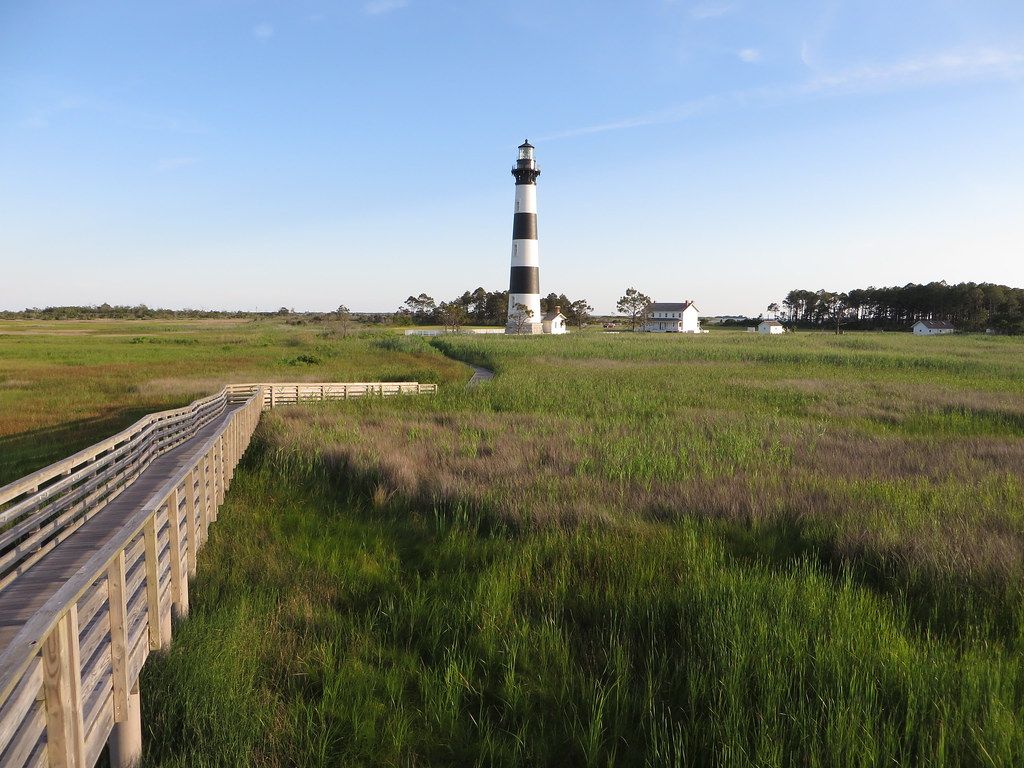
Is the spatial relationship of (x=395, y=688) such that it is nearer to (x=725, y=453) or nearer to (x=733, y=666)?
(x=733, y=666)

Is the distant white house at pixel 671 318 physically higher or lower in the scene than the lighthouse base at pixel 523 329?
higher

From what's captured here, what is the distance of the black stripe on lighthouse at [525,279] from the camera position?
228 feet

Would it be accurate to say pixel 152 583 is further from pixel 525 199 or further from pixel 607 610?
pixel 525 199

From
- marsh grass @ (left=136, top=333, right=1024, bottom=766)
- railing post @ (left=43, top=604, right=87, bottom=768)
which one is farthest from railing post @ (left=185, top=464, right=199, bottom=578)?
railing post @ (left=43, top=604, right=87, bottom=768)

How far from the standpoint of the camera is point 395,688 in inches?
185

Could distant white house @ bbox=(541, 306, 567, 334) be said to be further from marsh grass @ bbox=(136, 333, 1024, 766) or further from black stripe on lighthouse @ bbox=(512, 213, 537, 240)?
marsh grass @ bbox=(136, 333, 1024, 766)

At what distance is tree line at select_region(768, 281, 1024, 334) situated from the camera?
104 meters

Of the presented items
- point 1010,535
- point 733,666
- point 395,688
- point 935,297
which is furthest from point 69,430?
point 935,297

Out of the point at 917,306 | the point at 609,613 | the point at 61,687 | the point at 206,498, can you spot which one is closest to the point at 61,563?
the point at 61,687

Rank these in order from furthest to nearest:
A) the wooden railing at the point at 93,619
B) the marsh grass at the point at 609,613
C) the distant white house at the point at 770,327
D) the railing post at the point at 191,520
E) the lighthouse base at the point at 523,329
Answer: the distant white house at the point at 770,327, the lighthouse base at the point at 523,329, the railing post at the point at 191,520, the marsh grass at the point at 609,613, the wooden railing at the point at 93,619

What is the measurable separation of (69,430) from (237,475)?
972 cm

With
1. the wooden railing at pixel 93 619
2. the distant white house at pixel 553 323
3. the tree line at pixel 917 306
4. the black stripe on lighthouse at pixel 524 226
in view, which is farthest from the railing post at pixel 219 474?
the tree line at pixel 917 306

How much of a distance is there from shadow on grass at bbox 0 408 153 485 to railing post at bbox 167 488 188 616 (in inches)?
393

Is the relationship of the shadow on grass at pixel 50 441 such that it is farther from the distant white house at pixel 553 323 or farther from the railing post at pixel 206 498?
the distant white house at pixel 553 323
